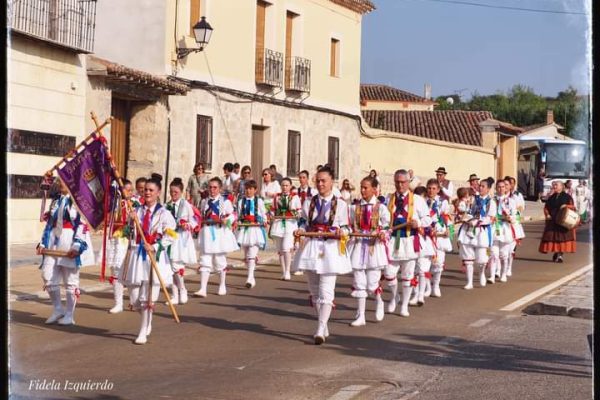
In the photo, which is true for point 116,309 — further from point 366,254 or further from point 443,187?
point 443,187

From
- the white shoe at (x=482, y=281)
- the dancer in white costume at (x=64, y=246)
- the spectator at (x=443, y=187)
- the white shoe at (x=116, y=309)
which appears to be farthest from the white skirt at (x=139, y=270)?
the white shoe at (x=482, y=281)

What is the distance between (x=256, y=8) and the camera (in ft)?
98.4

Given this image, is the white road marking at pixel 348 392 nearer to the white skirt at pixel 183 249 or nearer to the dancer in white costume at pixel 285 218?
the white skirt at pixel 183 249

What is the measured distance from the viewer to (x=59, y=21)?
22.3m

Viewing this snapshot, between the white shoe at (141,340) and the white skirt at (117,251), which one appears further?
the white skirt at (117,251)

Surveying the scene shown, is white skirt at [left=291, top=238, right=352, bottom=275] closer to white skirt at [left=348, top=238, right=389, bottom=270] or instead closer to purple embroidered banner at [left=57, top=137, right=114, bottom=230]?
white skirt at [left=348, top=238, right=389, bottom=270]

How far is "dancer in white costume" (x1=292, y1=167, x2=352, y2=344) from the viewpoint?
12.3 m

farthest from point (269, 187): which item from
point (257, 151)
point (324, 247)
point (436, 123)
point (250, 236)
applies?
point (436, 123)

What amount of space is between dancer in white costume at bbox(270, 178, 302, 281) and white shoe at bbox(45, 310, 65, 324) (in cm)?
693

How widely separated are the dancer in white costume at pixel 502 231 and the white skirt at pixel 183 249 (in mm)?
5974

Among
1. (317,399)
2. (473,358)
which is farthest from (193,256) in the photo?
(317,399)

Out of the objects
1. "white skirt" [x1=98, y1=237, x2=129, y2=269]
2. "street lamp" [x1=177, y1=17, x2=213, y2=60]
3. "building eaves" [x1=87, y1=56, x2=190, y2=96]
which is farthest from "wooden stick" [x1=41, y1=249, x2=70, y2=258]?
"street lamp" [x1=177, y1=17, x2=213, y2=60]

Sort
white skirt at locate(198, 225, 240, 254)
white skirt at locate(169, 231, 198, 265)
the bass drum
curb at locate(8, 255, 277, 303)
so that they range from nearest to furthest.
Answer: the bass drum < curb at locate(8, 255, 277, 303) < white skirt at locate(169, 231, 198, 265) < white skirt at locate(198, 225, 240, 254)

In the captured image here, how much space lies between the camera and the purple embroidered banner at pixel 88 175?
39.1 feet
